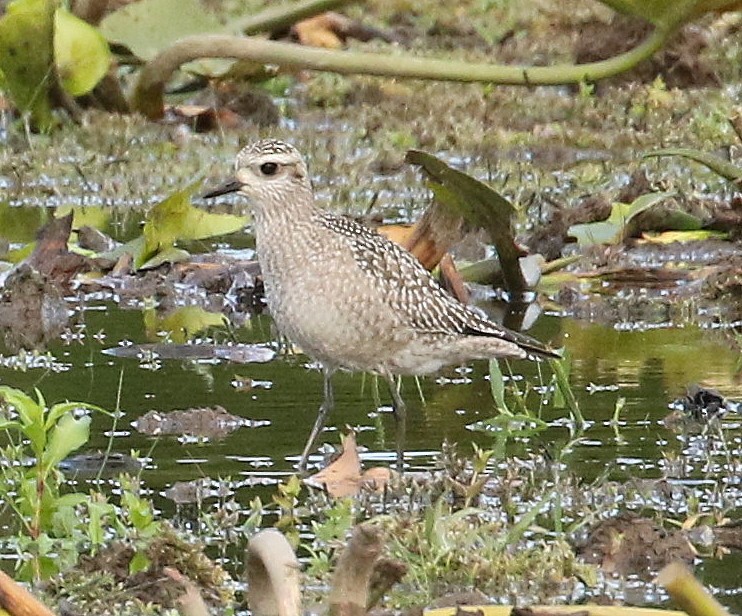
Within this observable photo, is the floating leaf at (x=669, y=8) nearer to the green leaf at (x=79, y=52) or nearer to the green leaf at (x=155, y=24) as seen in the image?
the green leaf at (x=155, y=24)

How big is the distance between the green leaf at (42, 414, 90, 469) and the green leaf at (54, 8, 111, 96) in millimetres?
6084

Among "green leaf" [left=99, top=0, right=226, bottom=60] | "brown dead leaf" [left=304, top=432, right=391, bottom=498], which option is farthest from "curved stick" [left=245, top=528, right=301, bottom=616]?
"green leaf" [left=99, top=0, right=226, bottom=60]

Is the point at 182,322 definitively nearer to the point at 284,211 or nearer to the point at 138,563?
the point at 284,211

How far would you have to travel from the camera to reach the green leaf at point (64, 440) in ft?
16.9

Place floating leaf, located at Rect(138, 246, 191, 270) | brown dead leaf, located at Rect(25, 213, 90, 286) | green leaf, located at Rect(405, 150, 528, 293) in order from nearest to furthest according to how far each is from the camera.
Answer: green leaf, located at Rect(405, 150, 528, 293) → brown dead leaf, located at Rect(25, 213, 90, 286) → floating leaf, located at Rect(138, 246, 191, 270)

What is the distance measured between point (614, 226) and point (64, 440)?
15.4 feet

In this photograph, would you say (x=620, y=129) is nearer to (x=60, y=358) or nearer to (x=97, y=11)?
(x=97, y=11)

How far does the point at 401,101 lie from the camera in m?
14.1

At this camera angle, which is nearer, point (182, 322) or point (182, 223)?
point (182, 322)

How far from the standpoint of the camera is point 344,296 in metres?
6.57

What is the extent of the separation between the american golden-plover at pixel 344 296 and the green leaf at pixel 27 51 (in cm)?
407

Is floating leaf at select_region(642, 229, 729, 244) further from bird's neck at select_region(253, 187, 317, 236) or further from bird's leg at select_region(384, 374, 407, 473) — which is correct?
bird's leg at select_region(384, 374, 407, 473)

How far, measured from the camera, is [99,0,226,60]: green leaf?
39.2 feet

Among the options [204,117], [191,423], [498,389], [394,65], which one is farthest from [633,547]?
[204,117]
